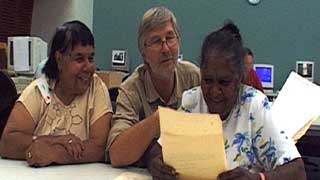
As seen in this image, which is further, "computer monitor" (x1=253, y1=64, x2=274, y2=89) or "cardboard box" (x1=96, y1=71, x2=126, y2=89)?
"computer monitor" (x1=253, y1=64, x2=274, y2=89)

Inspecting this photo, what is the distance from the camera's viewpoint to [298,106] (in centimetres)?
171

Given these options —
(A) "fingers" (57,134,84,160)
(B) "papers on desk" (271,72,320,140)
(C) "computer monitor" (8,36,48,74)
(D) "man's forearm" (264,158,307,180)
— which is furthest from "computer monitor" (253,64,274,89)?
(D) "man's forearm" (264,158,307,180)

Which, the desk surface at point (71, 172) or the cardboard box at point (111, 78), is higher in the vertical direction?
the cardboard box at point (111, 78)

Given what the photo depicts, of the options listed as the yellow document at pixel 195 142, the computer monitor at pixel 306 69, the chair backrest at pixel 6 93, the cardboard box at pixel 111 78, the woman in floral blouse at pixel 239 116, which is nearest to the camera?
the yellow document at pixel 195 142

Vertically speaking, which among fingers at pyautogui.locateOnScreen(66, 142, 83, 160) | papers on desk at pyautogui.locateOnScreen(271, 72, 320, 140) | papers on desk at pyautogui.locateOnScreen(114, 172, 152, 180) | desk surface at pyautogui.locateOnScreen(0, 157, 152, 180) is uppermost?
papers on desk at pyautogui.locateOnScreen(271, 72, 320, 140)

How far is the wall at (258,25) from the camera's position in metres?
5.40

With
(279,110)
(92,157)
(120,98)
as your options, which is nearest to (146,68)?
(120,98)

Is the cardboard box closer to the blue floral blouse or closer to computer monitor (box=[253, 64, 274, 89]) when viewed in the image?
computer monitor (box=[253, 64, 274, 89])

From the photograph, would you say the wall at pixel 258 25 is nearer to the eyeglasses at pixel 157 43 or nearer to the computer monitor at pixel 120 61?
the computer monitor at pixel 120 61

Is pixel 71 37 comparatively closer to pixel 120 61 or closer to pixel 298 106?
pixel 298 106

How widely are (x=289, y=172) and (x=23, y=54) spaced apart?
11.6 ft

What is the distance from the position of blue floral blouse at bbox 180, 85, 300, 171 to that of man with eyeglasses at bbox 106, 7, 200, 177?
0.89ft

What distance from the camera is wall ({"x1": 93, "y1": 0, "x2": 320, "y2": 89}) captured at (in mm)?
5398

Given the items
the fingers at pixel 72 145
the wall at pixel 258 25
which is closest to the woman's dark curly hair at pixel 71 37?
the fingers at pixel 72 145
